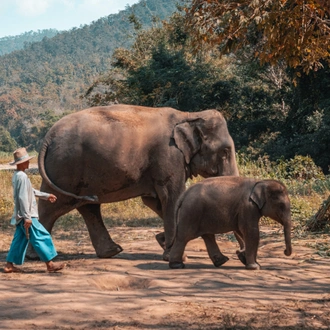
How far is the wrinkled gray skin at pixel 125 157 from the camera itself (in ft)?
27.5

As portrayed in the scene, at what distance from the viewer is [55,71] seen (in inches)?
4252

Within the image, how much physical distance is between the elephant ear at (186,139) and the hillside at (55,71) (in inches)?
1191

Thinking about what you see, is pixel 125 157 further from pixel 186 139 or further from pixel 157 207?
pixel 157 207

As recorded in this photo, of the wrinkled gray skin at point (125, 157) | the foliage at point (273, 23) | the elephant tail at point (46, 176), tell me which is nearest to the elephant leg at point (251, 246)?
the wrinkled gray skin at point (125, 157)

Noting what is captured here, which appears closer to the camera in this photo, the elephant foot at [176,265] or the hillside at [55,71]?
the elephant foot at [176,265]

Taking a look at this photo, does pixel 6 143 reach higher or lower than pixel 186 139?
lower

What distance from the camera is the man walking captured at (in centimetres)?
746

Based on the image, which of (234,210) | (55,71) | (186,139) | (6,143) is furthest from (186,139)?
(55,71)

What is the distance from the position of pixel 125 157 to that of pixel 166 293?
266 centimetres

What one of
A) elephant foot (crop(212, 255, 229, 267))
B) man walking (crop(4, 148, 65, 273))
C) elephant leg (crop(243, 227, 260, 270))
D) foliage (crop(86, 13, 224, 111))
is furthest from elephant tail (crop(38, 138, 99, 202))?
foliage (crop(86, 13, 224, 111))

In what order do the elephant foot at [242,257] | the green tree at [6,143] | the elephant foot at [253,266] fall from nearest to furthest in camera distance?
1. the elephant foot at [253,266]
2. the elephant foot at [242,257]
3. the green tree at [6,143]

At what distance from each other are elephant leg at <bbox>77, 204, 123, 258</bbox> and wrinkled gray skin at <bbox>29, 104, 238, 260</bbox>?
0.01 meters

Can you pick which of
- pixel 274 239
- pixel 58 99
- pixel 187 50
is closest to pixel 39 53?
pixel 58 99

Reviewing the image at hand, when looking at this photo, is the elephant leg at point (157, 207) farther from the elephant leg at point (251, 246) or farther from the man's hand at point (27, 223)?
the man's hand at point (27, 223)
